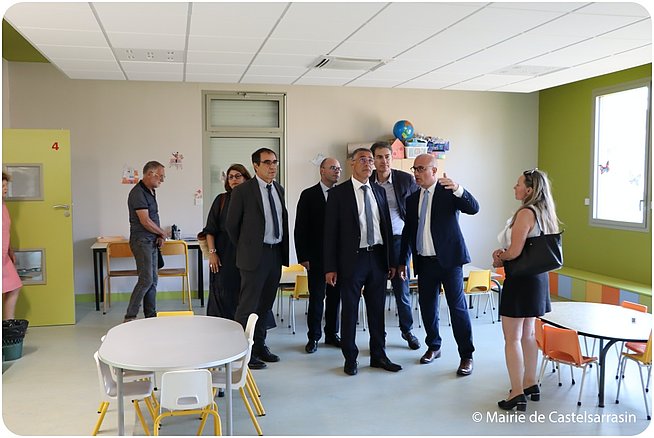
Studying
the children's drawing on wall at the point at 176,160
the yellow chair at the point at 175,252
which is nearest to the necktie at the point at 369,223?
the yellow chair at the point at 175,252

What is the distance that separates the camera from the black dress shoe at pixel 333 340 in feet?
18.1

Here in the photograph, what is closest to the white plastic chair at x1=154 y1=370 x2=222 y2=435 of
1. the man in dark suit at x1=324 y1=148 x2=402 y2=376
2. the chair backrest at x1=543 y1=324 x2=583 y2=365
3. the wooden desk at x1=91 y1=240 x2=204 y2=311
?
the man in dark suit at x1=324 y1=148 x2=402 y2=376

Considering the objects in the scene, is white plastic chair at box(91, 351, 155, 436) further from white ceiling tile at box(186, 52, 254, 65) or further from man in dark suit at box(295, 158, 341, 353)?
white ceiling tile at box(186, 52, 254, 65)

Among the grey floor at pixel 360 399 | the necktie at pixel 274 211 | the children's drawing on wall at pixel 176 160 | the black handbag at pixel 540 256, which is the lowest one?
the grey floor at pixel 360 399

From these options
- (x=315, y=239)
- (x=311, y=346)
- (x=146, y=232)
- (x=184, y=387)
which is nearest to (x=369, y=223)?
(x=315, y=239)

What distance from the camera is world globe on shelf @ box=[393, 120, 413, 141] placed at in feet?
26.8

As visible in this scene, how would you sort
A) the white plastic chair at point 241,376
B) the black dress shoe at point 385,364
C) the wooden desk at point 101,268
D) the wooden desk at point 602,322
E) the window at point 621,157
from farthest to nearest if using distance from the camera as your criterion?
the wooden desk at point 101,268 < the window at point 621,157 < the black dress shoe at point 385,364 < the wooden desk at point 602,322 < the white plastic chair at point 241,376

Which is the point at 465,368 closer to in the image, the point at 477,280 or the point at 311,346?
the point at 311,346

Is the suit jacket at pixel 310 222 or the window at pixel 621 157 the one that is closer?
the suit jacket at pixel 310 222

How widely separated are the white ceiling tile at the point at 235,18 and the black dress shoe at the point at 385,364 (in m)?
2.75

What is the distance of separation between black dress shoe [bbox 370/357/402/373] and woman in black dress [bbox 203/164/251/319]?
1248 mm

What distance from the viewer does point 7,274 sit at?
580 cm

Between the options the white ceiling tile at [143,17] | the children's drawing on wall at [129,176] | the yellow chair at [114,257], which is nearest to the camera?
the white ceiling tile at [143,17]

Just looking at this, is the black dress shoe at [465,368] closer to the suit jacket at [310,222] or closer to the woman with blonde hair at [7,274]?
the suit jacket at [310,222]
